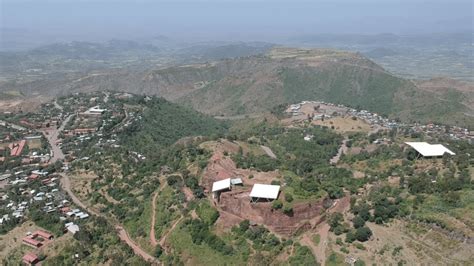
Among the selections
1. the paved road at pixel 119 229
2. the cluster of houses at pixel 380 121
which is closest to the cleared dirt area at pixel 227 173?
the paved road at pixel 119 229

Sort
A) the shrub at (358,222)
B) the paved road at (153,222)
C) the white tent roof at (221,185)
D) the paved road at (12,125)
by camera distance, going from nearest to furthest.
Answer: the shrub at (358,222)
the white tent roof at (221,185)
the paved road at (153,222)
the paved road at (12,125)

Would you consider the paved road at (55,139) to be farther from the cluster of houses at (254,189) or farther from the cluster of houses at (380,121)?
the cluster of houses at (380,121)

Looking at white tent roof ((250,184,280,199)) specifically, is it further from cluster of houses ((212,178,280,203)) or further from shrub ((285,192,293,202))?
shrub ((285,192,293,202))

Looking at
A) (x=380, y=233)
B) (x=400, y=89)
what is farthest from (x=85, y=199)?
(x=400, y=89)

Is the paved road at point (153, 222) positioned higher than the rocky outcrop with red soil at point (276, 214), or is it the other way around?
the rocky outcrop with red soil at point (276, 214)

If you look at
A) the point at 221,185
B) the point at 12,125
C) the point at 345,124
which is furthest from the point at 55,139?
the point at 345,124

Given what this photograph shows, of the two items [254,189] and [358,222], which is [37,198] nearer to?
[254,189]
